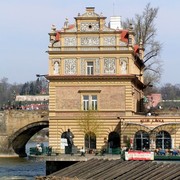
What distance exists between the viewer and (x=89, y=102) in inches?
3100

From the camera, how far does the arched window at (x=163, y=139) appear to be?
76312 mm

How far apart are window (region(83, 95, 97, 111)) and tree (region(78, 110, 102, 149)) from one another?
0.72 metres

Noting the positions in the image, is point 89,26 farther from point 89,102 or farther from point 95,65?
point 89,102

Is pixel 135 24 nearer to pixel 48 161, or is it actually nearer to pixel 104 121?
pixel 104 121

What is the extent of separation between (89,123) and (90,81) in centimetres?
430

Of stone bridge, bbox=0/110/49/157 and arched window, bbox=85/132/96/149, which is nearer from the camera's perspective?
arched window, bbox=85/132/96/149

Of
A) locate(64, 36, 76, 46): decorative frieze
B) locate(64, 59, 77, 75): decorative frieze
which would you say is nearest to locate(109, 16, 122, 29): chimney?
locate(64, 36, 76, 46): decorative frieze

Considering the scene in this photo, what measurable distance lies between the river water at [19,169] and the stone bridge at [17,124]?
4912mm

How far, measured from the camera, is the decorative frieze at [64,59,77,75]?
259 ft

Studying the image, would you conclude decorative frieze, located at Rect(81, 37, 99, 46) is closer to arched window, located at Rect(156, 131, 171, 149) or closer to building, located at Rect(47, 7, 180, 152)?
building, located at Rect(47, 7, 180, 152)

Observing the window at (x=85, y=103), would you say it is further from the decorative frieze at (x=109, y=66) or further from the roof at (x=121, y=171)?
the roof at (x=121, y=171)

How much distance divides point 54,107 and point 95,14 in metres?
9.48

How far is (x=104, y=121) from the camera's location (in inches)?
3081

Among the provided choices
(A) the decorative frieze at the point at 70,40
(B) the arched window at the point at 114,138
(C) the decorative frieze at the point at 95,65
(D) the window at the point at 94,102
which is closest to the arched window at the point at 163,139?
(B) the arched window at the point at 114,138
